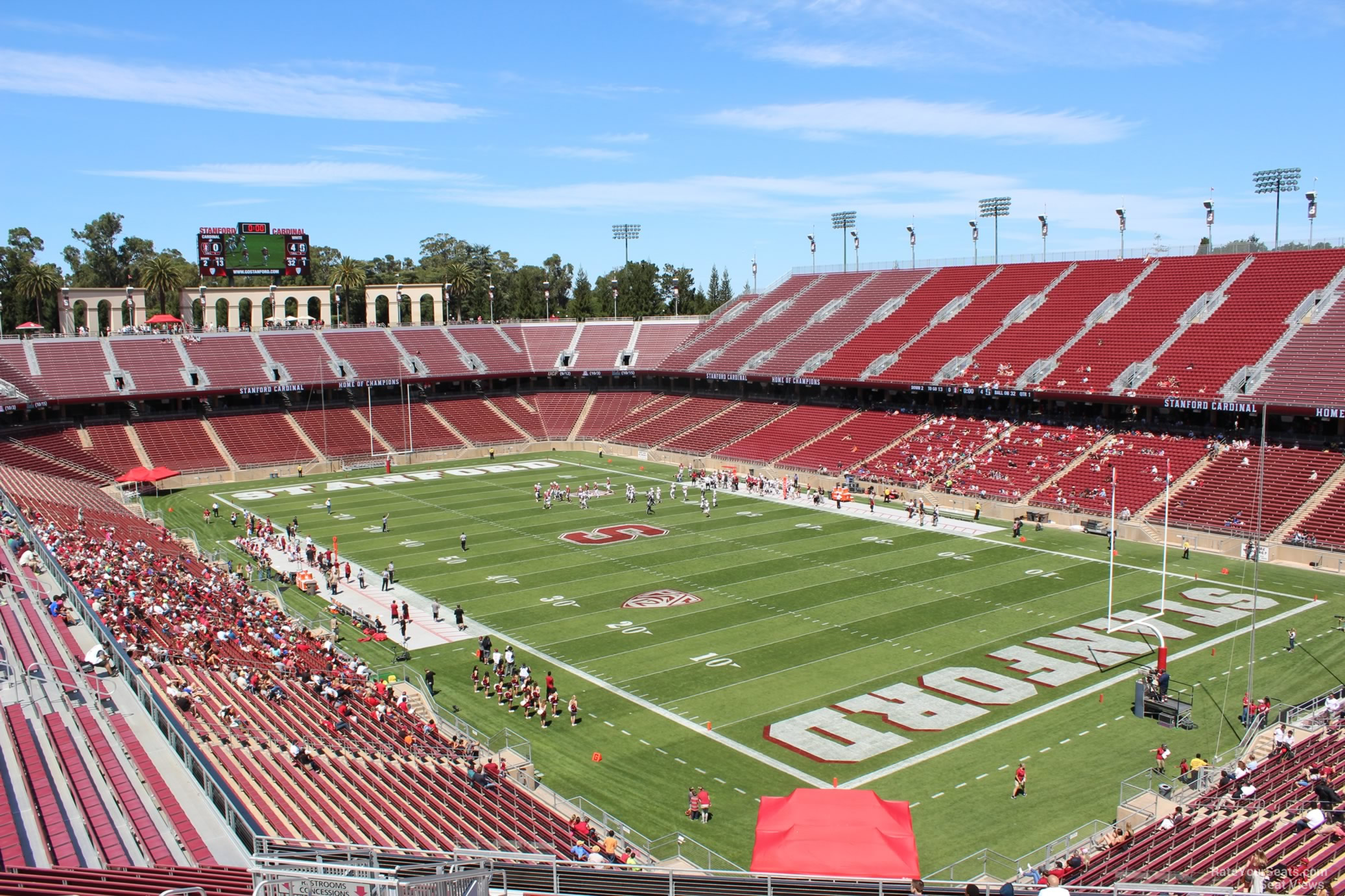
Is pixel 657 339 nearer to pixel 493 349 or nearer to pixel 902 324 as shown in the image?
pixel 493 349

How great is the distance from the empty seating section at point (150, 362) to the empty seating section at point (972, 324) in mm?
44084

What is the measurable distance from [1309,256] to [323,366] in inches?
2358

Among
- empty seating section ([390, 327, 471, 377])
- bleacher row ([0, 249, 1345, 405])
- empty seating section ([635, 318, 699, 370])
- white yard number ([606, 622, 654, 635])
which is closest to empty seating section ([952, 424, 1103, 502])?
bleacher row ([0, 249, 1345, 405])

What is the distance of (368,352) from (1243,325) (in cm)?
5541

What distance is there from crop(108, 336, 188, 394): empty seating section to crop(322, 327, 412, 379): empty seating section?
10512mm

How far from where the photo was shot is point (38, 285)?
259 ft

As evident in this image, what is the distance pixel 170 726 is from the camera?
16.1 meters

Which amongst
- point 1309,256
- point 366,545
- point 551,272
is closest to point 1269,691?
point 366,545

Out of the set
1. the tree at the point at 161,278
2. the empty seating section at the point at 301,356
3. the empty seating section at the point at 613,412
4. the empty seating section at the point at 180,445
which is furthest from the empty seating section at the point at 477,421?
the tree at the point at 161,278

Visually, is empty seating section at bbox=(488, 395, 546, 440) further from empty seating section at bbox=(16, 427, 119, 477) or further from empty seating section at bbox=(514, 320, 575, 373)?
empty seating section at bbox=(16, 427, 119, 477)

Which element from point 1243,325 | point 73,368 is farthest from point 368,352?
point 1243,325

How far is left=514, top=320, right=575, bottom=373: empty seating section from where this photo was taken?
80.4 meters

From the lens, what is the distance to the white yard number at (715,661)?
28.3m

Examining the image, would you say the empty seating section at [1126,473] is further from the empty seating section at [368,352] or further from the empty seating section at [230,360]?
the empty seating section at [230,360]
